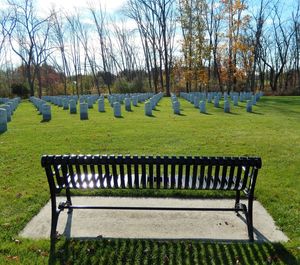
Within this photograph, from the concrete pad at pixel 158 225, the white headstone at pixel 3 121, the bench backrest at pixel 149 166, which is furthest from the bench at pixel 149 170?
the white headstone at pixel 3 121

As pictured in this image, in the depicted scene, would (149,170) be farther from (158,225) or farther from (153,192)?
(153,192)

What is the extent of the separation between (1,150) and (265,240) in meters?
8.01

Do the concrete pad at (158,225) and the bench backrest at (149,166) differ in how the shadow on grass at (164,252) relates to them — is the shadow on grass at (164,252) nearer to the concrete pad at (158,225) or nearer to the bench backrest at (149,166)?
the concrete pad at (158,225)

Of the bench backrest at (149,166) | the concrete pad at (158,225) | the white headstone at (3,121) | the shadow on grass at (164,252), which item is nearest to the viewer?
the shadow on grass at (164,252)

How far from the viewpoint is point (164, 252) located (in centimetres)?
368

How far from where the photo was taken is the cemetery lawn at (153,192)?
11.8 ft

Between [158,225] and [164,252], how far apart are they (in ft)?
2.25

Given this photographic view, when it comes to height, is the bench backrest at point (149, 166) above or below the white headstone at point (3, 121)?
above

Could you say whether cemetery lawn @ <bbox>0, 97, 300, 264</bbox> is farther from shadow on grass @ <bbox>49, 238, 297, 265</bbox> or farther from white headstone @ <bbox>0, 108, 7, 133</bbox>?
white headstone @ <bbox>0, 108, 7, 133</bbox>

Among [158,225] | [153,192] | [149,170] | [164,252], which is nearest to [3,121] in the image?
[153,192]

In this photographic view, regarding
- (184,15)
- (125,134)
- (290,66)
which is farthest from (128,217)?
(290,66)

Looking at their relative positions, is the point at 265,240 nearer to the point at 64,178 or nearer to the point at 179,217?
the point at 179,217

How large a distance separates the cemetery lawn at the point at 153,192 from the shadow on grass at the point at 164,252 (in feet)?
0.03

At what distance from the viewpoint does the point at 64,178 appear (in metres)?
4.11
